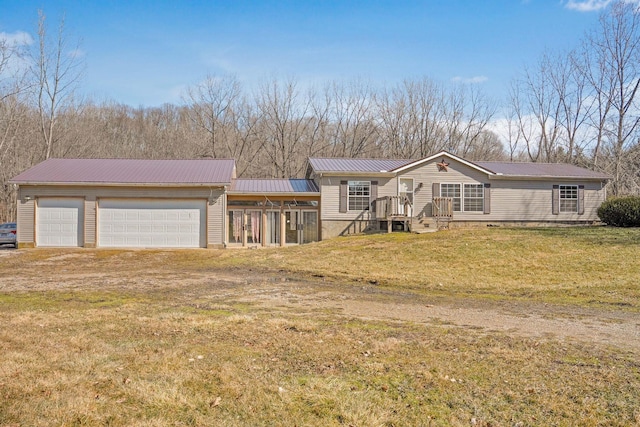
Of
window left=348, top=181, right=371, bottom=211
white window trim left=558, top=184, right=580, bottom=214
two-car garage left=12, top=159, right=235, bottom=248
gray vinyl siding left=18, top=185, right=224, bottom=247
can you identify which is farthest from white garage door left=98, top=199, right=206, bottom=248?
white window trim left=558, top=184, right=580, bottom=214

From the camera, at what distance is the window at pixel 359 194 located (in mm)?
23406

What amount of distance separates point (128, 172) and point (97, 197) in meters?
2.07

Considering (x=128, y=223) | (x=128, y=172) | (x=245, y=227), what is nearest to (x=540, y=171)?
(x=245, y=227)

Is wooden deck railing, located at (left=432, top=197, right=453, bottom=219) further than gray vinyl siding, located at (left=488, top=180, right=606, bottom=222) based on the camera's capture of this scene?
No

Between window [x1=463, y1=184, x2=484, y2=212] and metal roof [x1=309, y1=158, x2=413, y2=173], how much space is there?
11.3ft

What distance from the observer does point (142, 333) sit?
6.38 m

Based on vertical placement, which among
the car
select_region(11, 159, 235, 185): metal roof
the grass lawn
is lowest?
the grass lawn

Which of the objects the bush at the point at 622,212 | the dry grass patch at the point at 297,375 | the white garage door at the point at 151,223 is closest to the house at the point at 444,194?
the bush at the point at 622,212

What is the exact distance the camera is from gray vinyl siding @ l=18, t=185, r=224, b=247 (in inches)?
842

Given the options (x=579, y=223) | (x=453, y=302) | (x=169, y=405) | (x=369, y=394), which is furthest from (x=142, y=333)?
(x=579, y=223)

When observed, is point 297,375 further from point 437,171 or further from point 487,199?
point 487,199

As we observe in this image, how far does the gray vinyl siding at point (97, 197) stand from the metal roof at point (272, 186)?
1377mm

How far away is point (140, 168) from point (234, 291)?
15.5 meters

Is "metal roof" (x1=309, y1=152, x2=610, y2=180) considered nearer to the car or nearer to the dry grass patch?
the car
